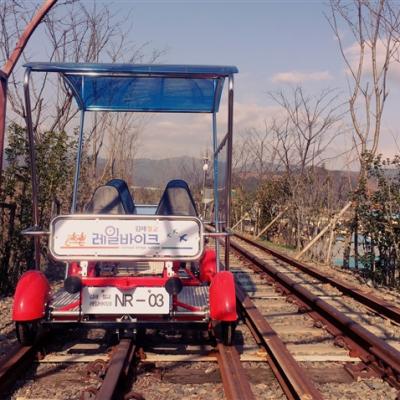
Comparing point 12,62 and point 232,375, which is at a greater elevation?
point 12,62

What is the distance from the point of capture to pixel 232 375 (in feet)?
14.9

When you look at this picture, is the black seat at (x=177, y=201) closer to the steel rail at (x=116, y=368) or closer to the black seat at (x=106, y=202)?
the black seat at (x=106, y=202)

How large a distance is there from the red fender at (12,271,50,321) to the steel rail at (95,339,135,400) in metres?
0.84

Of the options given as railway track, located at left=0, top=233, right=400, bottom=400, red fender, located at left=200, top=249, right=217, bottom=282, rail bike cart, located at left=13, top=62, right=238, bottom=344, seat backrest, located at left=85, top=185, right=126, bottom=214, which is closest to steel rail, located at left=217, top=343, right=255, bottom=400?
railway track, located at left=0, top=233, right=400, bottom=400

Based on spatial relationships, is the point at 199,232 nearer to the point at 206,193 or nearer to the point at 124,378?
the point at 124,378

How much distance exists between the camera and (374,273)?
38.9ft

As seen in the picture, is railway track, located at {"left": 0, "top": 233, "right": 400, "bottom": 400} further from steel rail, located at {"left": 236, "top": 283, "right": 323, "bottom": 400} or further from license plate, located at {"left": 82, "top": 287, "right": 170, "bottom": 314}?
license plate, located at {"left": 82, "top": 287, "right": 170, "bottom": 314}

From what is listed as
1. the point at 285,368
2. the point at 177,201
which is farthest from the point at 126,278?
the point at 285,368

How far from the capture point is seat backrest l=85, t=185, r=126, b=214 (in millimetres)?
6289

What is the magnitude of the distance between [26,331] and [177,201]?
91.6 inches

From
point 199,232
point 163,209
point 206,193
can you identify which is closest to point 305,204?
point 206,193

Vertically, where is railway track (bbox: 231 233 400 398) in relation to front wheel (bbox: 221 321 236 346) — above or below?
below

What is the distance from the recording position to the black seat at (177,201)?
662 cm

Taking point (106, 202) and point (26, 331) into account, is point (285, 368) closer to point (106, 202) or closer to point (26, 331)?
point (26, 331)
